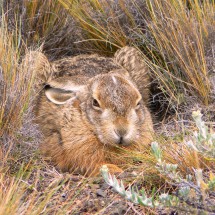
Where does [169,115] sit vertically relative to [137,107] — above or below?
below

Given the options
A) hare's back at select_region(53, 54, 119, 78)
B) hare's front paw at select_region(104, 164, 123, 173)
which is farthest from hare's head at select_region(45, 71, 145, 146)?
hare's back at select_region(53, 54, 119, 78)

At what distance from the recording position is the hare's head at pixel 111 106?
Result: 5.36 m

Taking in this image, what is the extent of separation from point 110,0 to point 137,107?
2048 mm

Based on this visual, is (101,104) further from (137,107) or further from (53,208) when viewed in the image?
(53,208)

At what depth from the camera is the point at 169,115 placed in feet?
22.1

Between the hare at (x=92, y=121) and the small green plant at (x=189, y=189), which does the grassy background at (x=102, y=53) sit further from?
the small green plant at (x=189, y=189)

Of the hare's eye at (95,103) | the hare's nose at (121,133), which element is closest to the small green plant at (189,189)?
the hare's nose at (121,133)

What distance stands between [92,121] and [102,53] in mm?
2127

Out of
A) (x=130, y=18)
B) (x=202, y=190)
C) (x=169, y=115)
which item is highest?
(x=130, y=18)

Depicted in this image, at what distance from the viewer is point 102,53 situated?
766cm

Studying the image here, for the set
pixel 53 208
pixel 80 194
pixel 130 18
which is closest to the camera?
pixel 53 208

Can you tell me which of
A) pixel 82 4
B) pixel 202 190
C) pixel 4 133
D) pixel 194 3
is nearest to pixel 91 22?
pixel 82 4

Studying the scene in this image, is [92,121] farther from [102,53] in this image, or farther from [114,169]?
[102,53]

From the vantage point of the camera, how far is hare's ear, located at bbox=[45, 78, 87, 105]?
20.1 ft
